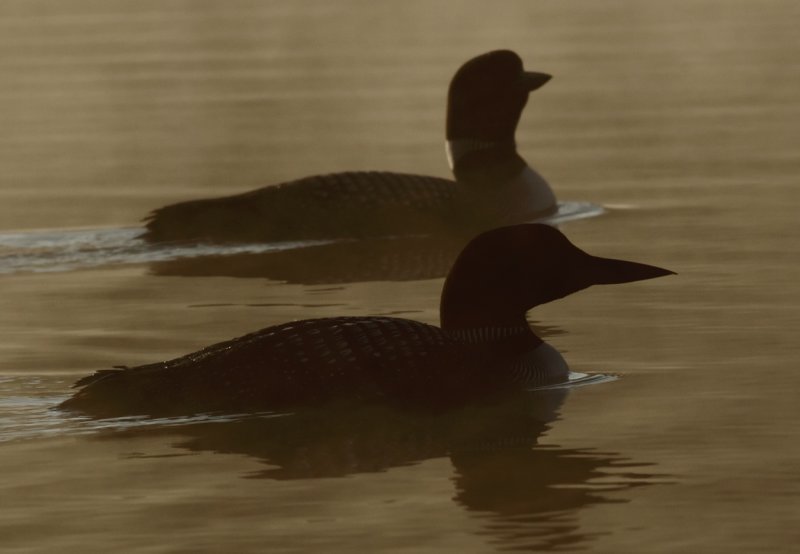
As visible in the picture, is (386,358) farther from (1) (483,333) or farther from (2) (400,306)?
(2) (400,306)

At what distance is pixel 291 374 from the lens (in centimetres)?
746

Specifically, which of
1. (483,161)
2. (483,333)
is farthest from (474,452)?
(483,161)

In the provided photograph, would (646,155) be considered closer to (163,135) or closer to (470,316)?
(163,135)

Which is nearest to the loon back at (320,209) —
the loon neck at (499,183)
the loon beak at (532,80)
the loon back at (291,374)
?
the loon neck at (499,183)

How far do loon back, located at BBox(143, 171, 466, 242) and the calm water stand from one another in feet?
0.51

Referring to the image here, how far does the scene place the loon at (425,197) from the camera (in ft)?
40.3

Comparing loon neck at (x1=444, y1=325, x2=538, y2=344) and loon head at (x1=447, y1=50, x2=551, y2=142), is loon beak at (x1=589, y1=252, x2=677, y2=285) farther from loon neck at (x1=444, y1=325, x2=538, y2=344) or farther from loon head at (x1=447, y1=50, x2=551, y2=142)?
loon head at (x1=447, y1=50, x2=551, y2=142)

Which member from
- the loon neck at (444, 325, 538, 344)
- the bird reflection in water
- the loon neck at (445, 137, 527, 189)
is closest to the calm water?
the bird reflection in water

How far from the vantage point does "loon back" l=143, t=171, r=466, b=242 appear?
1229 cm

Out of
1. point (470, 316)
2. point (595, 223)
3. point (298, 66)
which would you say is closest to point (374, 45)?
point (298, 66)

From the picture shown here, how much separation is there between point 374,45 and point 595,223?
12348 millimetres

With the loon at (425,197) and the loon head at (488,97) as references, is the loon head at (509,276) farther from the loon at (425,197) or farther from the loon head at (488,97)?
the loon head at (488,97)

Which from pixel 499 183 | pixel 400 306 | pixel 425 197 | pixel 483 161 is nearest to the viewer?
pixel 400 306

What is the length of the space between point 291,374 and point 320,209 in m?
5.00
